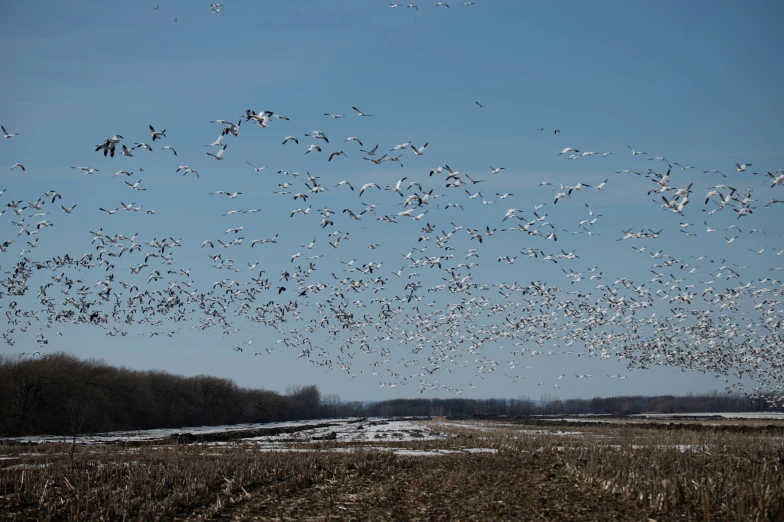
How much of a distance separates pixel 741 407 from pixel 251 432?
162 metres

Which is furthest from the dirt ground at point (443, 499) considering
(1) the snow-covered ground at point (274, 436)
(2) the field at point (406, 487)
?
(1) the snow-covered ground at point (274, 436)

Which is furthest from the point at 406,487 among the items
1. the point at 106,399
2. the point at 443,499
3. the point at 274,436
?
the point at 106,399

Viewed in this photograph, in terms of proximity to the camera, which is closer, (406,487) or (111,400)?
(406,487)

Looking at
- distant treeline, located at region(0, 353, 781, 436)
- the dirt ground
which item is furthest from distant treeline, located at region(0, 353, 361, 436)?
the dirt ground

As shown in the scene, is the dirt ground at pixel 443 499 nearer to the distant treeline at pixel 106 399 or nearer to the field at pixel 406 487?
the field at pixel 406 487

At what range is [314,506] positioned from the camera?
50.5ft

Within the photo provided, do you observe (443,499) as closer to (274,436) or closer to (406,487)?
(406,487)

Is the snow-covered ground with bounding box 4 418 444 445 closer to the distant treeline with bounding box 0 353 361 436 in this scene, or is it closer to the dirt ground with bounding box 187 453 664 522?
the distant treeline with bounding box 0 353 361 436

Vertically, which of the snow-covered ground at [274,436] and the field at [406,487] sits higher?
the field at [406,487]

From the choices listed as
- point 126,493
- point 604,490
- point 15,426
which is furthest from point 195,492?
point 15,426

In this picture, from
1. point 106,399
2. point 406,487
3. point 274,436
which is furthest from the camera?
point 106,399

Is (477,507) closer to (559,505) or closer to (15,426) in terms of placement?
(559,505)

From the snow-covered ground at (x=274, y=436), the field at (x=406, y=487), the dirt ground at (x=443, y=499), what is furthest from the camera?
the snow-covered ground at (x=274, y=436)

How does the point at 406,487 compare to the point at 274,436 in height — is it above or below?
above
